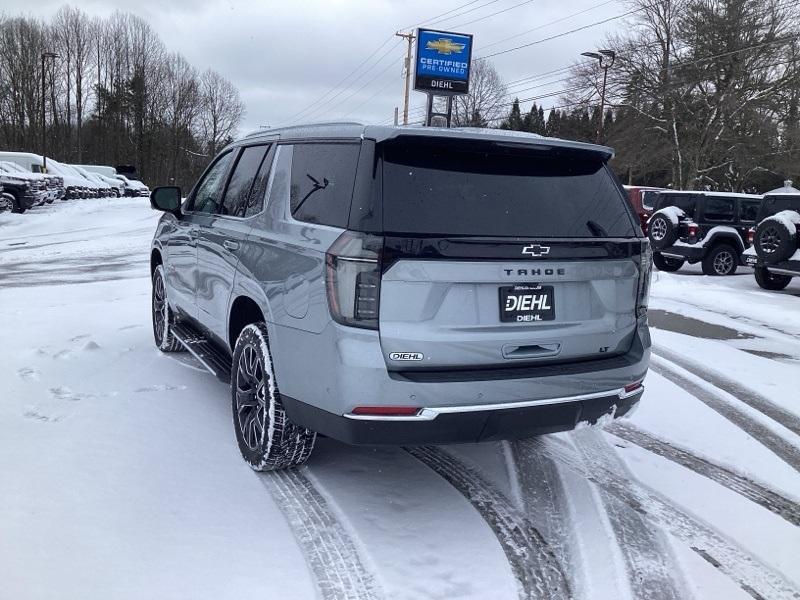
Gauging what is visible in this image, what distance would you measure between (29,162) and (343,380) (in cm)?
3276

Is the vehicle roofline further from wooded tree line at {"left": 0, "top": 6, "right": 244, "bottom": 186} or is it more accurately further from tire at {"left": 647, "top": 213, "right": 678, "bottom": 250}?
wooded tree line at {"left": 0, "top": 6, "right": 244, "bottom": 186}

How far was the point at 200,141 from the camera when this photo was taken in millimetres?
69938

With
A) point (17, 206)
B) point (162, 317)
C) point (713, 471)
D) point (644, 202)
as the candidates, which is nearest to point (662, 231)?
point (644, 202)

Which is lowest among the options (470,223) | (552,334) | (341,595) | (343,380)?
(341,595)

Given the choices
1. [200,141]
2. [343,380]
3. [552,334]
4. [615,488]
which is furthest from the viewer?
[200,141]

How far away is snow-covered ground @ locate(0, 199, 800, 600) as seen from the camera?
2.74m

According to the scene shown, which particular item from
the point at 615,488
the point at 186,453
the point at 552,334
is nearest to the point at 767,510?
the point at 615,488

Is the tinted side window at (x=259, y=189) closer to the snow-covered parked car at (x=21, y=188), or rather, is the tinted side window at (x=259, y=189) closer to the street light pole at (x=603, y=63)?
the snow-covered parked car at (x=21, y=188)

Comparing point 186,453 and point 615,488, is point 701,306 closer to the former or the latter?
point 615,488

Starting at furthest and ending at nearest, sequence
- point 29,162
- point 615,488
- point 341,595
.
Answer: point 29,162, point 615,488, point 341,595

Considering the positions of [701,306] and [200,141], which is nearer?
[701,306]

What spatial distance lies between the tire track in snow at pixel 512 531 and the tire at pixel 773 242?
10.2 metres

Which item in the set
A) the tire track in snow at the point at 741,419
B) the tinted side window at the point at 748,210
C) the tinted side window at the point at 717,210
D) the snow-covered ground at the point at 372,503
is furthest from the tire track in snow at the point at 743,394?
the tinted side window at the point at 748,210

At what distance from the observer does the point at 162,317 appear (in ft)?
19.7
